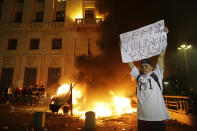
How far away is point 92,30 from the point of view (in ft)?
53.4

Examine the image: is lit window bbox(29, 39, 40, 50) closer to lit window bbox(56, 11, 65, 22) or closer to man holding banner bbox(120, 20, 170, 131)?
lit window bbox(56, 11, 65, 22)

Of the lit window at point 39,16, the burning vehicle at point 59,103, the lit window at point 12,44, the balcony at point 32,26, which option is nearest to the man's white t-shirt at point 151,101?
the burning vehicle at point 59,103

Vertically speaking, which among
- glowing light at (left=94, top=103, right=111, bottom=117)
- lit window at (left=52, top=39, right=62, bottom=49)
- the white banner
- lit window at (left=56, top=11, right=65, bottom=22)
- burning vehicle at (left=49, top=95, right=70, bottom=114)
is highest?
lit window at (left=56, top=11, right=65, bottom=22)

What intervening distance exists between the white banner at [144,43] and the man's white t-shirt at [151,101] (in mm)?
600

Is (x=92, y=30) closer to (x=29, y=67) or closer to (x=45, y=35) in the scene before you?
(x=45, y=35)

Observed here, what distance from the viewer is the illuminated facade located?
15711 millimetres

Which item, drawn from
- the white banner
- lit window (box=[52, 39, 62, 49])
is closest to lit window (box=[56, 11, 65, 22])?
lit window (box=[52, 39, 62, 49])

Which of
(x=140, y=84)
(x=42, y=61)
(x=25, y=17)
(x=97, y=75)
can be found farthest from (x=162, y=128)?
(x=25, y=17)

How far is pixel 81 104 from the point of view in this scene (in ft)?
38.9

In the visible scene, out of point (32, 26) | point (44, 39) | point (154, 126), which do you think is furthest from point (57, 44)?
point (154, 126)

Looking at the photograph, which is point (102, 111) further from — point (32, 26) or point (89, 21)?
point (32, 26)

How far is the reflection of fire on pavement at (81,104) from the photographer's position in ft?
26.2

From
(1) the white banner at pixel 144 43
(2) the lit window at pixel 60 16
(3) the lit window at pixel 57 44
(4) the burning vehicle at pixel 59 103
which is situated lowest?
(4) the burning vehicle at pixel 59 103

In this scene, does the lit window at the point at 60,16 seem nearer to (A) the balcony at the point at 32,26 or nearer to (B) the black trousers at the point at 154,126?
(A) the balcony at the point at 32,26
